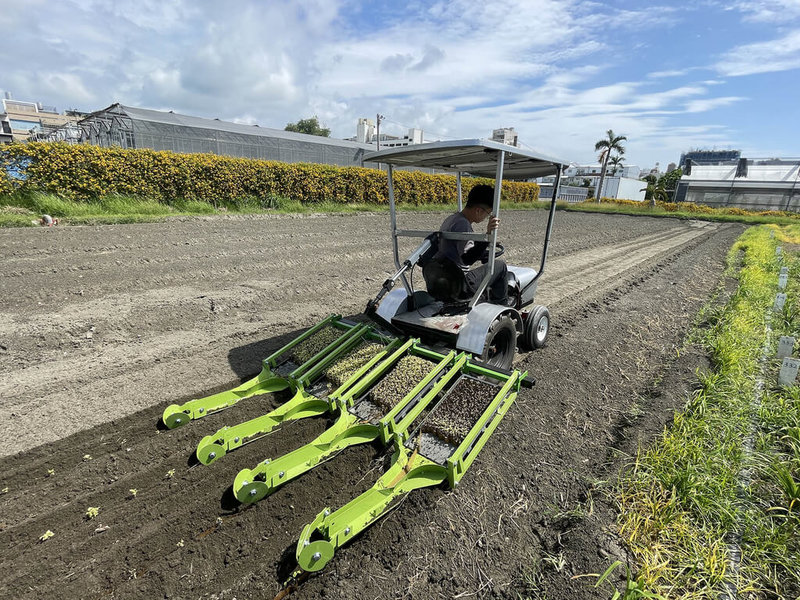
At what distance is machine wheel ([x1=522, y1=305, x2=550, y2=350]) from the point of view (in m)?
4.49

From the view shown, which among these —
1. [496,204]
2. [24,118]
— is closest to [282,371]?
[496,204]

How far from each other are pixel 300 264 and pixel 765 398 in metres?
7.10

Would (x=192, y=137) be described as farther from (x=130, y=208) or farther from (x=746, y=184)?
(x=746, y=184)

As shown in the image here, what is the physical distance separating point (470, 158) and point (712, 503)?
3.13m

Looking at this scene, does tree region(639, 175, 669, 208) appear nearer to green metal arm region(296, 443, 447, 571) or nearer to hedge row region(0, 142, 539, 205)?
hedge row region(0, 142, 539, 205)

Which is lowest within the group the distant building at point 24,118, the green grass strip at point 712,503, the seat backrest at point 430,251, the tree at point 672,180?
the green grass strip at point 712,503

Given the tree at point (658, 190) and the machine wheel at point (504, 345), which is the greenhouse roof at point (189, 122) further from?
the tree at point (658, 190)

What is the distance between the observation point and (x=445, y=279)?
3672mm

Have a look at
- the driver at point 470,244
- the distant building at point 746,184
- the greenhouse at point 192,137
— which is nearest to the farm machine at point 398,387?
the driver at point 470,244

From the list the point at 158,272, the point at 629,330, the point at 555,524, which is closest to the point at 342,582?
the point at 555,524

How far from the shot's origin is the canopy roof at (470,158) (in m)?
3.04

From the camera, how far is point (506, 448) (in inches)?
117

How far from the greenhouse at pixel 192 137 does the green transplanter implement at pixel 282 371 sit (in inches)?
752

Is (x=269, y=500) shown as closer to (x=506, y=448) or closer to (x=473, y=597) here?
(x=473, y=597)
